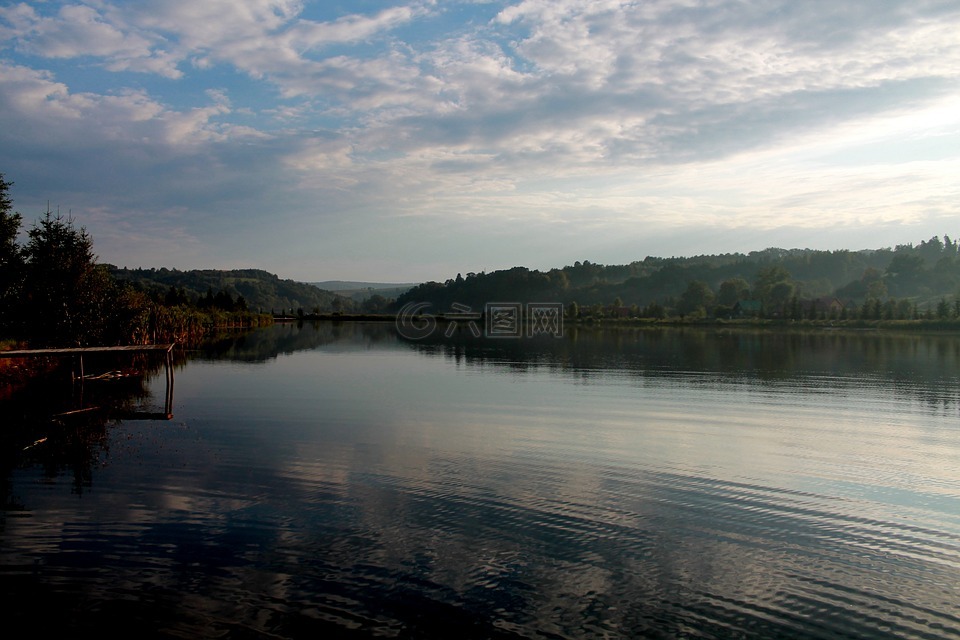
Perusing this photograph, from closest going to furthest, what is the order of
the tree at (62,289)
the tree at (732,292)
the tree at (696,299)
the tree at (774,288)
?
the tree at (62,289) < the tree at (774,288) < the tree at (696,299) < the tree at (732,292)

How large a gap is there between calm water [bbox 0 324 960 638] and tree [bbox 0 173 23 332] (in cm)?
961

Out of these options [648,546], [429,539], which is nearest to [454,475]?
[429,539]

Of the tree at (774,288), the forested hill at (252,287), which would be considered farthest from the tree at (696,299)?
the forested hill at (252,287)

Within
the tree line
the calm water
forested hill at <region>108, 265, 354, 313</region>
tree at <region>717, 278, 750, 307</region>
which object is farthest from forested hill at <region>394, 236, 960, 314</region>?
the calm water

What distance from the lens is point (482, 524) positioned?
29.5 ft

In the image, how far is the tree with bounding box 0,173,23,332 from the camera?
26.5 m

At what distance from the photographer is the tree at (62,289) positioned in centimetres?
2500

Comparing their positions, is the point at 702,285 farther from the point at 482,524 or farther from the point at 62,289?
the point at 482,524

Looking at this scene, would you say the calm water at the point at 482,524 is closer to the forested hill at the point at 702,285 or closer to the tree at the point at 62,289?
the tree at the point at 62,289

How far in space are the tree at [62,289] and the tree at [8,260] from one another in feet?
3.10

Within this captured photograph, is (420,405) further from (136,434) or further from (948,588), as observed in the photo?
(948,588)

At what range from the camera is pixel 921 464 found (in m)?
13.3

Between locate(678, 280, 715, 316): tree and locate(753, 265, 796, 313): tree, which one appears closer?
locate(753, 265, 796, 313): tree

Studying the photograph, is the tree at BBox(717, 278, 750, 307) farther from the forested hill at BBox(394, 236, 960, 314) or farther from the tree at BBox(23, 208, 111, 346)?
the tree at BBox(23, 208, 111, 346)
